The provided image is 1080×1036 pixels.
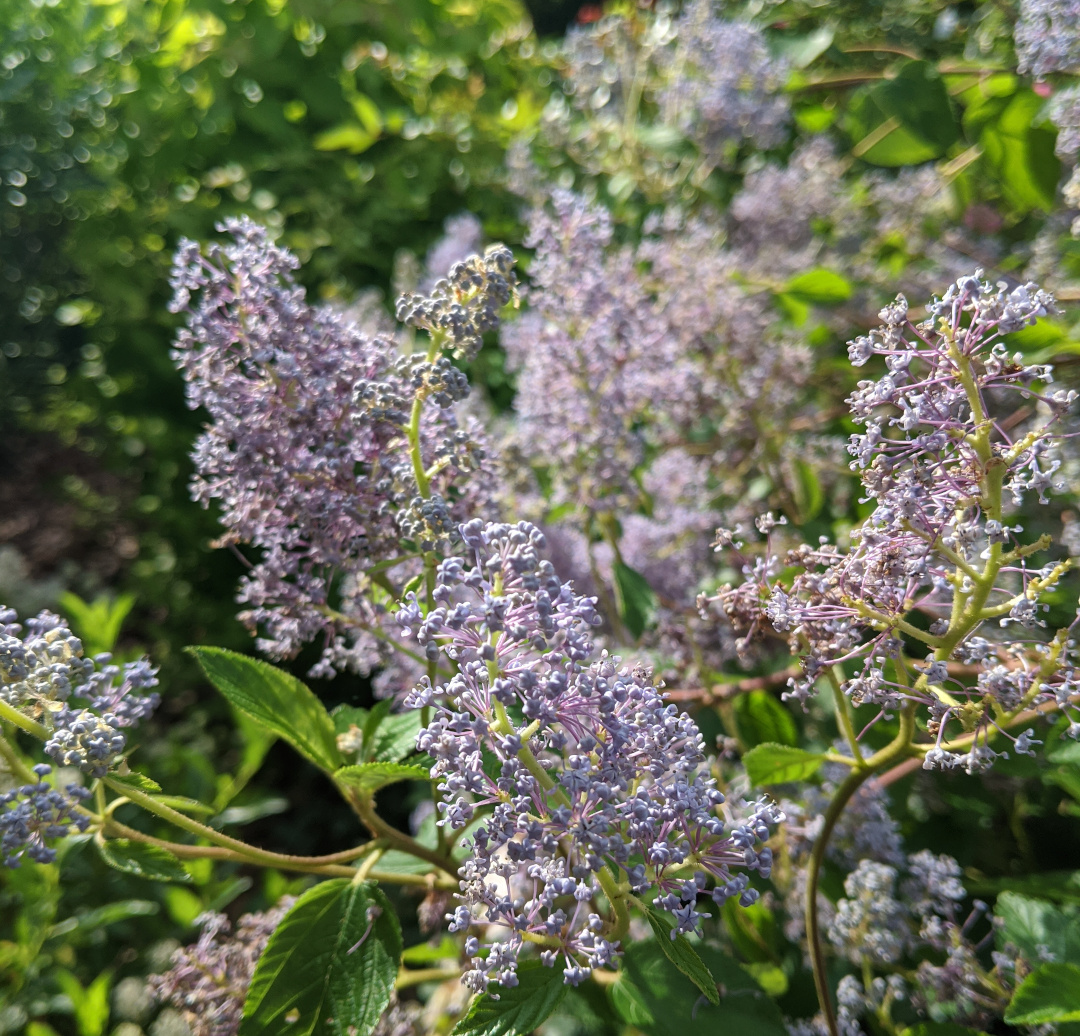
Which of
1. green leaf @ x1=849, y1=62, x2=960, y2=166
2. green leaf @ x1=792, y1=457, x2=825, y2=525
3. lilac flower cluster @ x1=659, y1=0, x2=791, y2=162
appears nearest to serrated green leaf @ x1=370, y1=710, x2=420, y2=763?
green leaf @ x1=792, y1=457, x2=825, y2=525

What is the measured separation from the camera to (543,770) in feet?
2.10

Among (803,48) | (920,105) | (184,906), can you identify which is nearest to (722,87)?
(803,48)

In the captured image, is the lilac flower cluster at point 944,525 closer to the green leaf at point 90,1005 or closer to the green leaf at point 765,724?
the green leaf at point 765,724

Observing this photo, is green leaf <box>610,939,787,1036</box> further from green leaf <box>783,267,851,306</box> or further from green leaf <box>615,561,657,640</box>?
green leaf <box>783,267,851,306</box>

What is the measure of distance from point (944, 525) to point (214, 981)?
0.98m

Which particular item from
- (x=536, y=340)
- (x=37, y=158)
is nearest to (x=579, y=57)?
(x=536, y=340)

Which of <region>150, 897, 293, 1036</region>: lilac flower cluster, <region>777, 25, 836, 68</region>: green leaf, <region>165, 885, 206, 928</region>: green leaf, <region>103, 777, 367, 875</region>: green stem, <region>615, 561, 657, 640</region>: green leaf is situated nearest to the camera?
<region>103, 777, 367, 875</region>: green stem

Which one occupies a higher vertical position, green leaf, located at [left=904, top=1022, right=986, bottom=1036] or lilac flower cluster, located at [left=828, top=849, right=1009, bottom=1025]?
green leaf, located at [left=904, top=1022, right=986, bottom=1036]

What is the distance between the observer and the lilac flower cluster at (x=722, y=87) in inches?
79.8

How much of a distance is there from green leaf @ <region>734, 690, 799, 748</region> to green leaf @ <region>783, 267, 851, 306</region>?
0.89 m

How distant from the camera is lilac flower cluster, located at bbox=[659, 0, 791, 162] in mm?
2027

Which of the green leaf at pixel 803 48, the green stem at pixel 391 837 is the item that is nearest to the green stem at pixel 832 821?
the green stem at pixel 391 837

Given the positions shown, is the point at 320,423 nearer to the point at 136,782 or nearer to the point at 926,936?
the point at 136,782

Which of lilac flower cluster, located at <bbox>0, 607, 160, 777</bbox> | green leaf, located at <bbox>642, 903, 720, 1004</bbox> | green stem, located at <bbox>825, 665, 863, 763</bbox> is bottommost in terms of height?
green stem, located at <bbox>825, 665, 863, 763</bbox>
